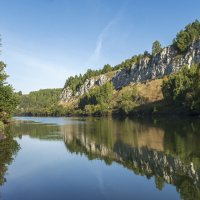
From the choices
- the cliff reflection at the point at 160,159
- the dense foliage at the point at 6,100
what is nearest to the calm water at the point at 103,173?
the cliff reflection at the point at 160,159

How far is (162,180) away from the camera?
29188mm

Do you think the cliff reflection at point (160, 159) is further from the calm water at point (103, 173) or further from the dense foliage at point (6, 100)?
the dense foliage at point (6, 100)

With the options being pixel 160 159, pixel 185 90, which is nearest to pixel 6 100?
pixel 160 159

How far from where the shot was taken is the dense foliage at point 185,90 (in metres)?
135

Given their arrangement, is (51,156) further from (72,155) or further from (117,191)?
(117,191)

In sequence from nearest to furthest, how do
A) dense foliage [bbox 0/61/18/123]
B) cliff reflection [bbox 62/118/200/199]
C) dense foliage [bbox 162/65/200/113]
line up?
1. cliff reflection [bbox 62/118/200/199]
2. dense foliage [bbox 0/61/18/123]
3. dense foliage [bbox 162/65/200/113]

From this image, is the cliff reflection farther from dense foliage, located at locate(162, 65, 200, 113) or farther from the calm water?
dense foliage, located at locate(162, 65, 200, 113)

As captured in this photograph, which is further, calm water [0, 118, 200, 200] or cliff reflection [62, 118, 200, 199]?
cliff reflection [62, 118, 200, 199]

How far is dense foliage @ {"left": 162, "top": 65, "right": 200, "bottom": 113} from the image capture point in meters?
135

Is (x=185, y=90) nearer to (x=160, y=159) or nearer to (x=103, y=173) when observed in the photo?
(x=160, y=159)

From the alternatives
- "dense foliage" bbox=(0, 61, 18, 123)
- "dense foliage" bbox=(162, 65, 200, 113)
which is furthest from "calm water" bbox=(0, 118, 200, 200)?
"dense foliage" bbox=(162, 65, 200, 113)

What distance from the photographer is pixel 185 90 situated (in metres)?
153

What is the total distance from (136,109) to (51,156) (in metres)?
158

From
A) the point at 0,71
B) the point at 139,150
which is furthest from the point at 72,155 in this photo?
the point at 0,71
